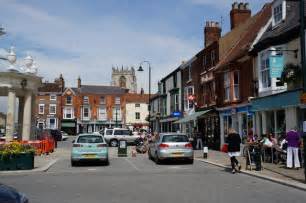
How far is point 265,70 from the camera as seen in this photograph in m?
24.3

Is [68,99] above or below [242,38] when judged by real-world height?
above

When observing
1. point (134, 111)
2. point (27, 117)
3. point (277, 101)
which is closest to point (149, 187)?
point (277, 101)

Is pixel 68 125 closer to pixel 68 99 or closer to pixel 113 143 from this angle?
pixel 68 99

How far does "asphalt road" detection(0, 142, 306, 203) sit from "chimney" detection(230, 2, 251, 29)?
21.8 meters

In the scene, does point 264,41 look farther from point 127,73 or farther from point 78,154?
point 127,73

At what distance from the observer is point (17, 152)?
18.7m

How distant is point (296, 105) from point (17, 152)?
12453 millimetres

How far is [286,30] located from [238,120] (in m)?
8.57

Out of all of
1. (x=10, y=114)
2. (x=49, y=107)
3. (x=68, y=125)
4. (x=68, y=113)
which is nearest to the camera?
(x=10, y=114)

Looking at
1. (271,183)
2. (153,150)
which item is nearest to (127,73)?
(153,150)

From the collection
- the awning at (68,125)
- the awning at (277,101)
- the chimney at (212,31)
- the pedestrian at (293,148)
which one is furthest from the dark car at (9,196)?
the awning at (68,125)

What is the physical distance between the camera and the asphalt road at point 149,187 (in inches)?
436

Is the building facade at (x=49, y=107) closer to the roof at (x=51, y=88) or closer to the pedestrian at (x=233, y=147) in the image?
the roof at (x=51, y=88)

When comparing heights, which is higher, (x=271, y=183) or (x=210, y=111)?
(x=210, y=111)
